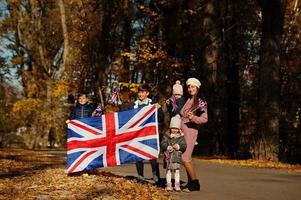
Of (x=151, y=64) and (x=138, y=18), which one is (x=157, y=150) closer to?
(x=151, y=64)

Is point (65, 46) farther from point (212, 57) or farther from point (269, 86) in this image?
point (269, 86)

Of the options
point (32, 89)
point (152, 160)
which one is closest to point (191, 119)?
point (152, 160)

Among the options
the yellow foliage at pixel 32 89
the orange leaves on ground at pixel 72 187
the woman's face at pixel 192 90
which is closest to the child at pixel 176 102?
the woman's face at pixel 192 90

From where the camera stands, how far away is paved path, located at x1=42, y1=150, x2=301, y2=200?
966cm

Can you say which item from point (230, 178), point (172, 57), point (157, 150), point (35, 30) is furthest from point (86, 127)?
point (35, 30)

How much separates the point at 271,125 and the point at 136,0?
15.9m

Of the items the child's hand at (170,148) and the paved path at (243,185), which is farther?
the child's hand at (170,148)

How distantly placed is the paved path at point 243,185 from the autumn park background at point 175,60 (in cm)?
506

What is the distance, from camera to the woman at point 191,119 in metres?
10.0

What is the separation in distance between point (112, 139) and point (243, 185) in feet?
9.08

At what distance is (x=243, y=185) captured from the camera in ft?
37.2

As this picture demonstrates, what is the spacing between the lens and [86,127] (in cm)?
1148

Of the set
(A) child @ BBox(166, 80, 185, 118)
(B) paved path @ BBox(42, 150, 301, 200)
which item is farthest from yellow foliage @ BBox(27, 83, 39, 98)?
(A) child @ BBox(166, 80, 185, 118)

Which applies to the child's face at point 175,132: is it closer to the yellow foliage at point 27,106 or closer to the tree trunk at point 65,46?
the tree trunk at point 65,46
